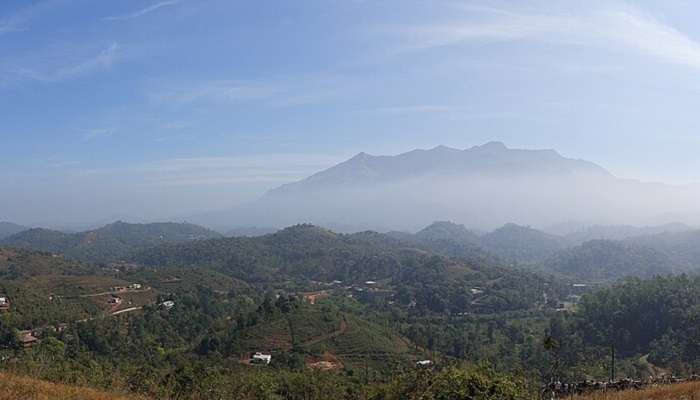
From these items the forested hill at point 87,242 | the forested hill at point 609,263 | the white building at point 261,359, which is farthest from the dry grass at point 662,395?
the forested hill at point 87,242

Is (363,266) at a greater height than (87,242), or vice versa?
(87,242)

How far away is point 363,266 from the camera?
101 metres

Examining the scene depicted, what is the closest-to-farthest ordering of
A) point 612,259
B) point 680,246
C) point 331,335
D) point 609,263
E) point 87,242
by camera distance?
point 331,335, point 609,263, point 612,259, point 87,242, point 680,246

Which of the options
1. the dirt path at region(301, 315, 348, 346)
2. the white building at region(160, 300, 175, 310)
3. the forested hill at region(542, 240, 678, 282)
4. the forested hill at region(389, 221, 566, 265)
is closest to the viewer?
the dirt path at region(301, 315, 348, 346)

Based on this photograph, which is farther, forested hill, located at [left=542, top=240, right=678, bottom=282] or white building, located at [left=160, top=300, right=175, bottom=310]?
forested hill, located at [left=542, top=240, right=678, bottom=282]

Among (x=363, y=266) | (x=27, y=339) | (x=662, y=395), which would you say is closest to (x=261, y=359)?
(x=27, y=339)

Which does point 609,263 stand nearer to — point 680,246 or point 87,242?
point 680,246

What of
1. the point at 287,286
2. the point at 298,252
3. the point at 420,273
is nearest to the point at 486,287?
the point at 420,273

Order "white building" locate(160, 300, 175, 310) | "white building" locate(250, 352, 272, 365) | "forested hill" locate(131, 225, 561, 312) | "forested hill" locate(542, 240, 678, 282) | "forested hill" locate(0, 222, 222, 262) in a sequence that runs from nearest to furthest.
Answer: "white building" locate(250, 352, 272, 365)
"white building" locate(160, 300, 175, 310)
"forested hill" locate(131, 225, 561, 312)
"forested hill" locate(542, 240, 678, 282)
"forested hill" locate(0, 222, 222, 262)

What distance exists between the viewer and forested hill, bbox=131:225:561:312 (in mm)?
74688

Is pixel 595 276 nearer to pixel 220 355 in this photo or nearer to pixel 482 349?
pixel 482 349

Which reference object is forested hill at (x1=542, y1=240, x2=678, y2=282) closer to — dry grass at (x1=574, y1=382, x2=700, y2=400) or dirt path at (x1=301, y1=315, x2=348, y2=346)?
dirt path at (x1=301, y1=315, x2=348, y2=346)

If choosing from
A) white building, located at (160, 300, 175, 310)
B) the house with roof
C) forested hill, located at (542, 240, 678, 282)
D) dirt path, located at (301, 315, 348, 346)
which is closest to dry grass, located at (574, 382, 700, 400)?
dirt path, located at (301, 315, 348, 346)

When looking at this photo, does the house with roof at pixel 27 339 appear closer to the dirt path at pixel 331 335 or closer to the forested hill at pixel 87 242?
the dirt path at pixel 331 335
